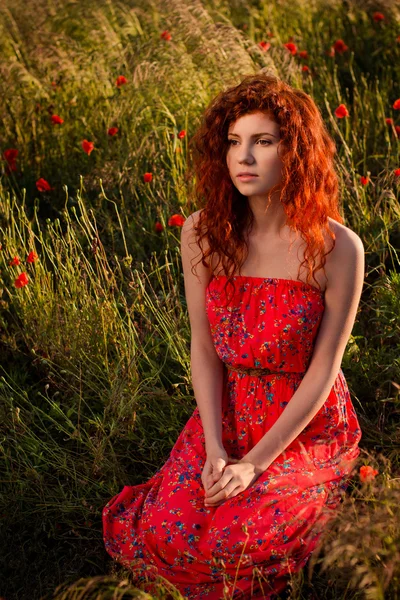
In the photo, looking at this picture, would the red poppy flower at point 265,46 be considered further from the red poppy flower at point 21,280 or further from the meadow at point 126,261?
the red poppy flower at point 21,280

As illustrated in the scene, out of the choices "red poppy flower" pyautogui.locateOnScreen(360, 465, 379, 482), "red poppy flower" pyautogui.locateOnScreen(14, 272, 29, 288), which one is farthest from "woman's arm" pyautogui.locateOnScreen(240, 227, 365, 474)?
"red poppy flower" pyautogui.locateOnScreen(14, 272, 29, 288)

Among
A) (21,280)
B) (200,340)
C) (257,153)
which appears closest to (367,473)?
(200,340)

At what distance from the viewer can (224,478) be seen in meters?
2.10

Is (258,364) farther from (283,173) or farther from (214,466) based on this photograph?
(283,173)

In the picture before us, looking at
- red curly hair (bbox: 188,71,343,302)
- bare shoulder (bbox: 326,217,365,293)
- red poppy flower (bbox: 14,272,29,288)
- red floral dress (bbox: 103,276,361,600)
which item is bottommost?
red floral dress (bbox: 103,276,361,600)

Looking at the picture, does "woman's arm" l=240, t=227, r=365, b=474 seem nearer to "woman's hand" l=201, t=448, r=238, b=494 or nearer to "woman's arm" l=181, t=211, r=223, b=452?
"woman's hand" l=201, t=448, r=238, b=494

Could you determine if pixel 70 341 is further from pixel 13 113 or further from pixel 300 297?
pixel 13 113

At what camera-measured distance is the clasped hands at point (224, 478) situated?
2.09m

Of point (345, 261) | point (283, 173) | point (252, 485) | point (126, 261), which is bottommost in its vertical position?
point (252, 485)

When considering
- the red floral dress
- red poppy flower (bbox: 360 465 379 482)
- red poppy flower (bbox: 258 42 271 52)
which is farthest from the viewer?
red poppy flower (bbox: 258 42 271 52)

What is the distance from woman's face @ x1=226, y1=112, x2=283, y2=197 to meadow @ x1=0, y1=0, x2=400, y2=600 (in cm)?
41

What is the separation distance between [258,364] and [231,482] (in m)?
0.35

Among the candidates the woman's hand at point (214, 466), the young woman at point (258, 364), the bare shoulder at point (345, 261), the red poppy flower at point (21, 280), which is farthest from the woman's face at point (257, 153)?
the red poppy flower at point (21, 280)

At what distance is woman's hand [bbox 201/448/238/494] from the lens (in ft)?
7.00
